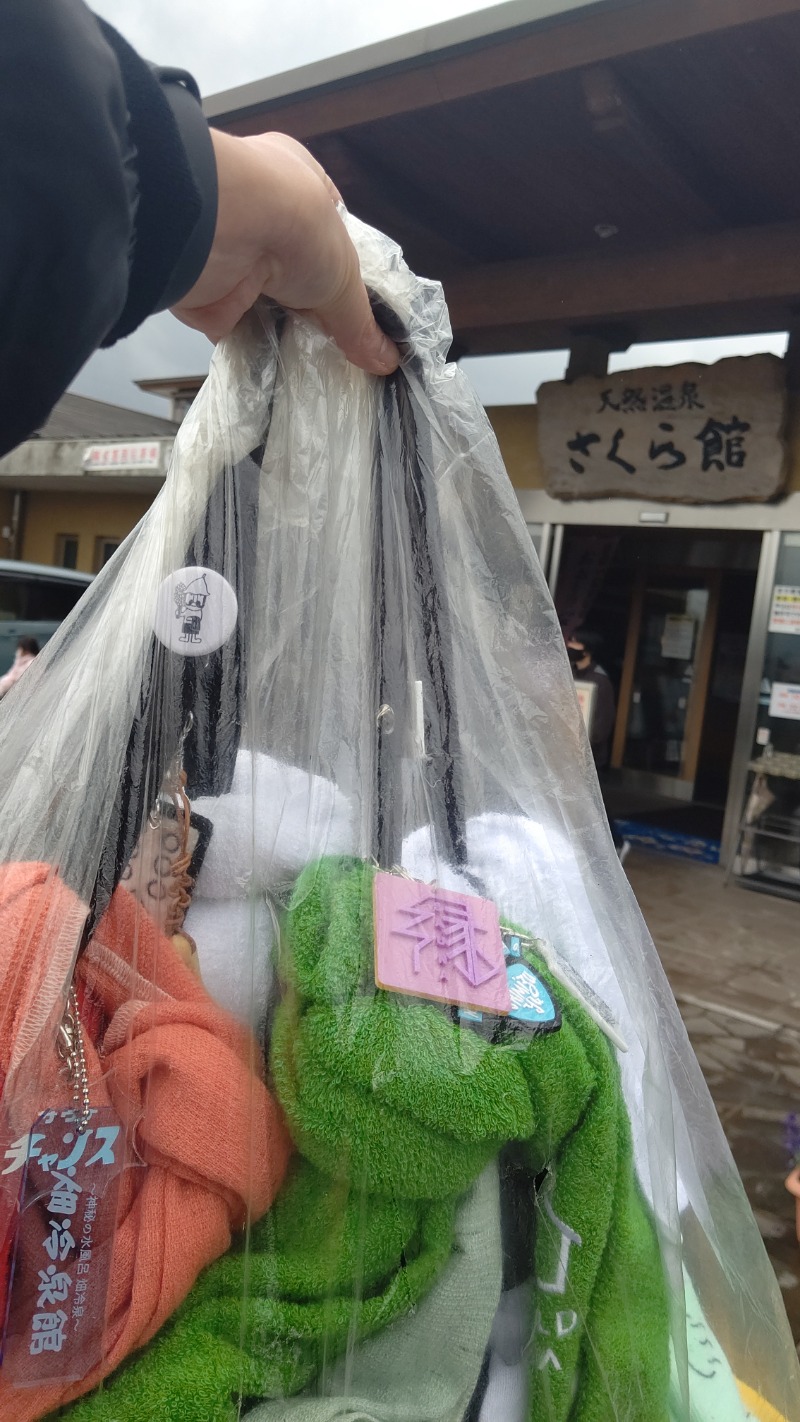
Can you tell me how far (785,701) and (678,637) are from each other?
3.39 m

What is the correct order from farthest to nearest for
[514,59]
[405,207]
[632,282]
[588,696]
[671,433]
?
[671,433]
[588,696]
[632,282]
[405,207]
[514,59]

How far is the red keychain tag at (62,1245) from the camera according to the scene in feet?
2.47

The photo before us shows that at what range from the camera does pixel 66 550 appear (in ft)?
36.0

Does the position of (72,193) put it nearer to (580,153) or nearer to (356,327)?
(356,327)

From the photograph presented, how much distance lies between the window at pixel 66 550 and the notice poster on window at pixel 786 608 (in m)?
8.39

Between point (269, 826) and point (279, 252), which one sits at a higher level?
point (279, 252)

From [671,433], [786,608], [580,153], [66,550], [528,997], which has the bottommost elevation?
[528,997]

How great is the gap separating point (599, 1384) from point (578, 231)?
4.72 m

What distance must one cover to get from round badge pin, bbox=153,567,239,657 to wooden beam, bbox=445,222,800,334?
4.06m


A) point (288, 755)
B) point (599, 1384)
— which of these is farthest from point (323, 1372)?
point (288, 755)

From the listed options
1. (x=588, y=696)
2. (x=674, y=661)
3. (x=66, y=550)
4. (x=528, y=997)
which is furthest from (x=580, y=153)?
(x=66, y=550)

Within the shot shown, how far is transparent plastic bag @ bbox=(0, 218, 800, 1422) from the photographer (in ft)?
2.64

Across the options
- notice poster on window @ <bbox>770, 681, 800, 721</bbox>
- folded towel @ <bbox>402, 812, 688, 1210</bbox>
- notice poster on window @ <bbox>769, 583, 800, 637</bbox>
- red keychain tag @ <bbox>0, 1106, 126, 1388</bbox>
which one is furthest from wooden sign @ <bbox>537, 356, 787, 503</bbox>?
red keychain tag @ <bbox>0, 1106, 126, 1388</bbox>

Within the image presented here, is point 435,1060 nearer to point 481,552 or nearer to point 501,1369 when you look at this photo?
point 501,1369
